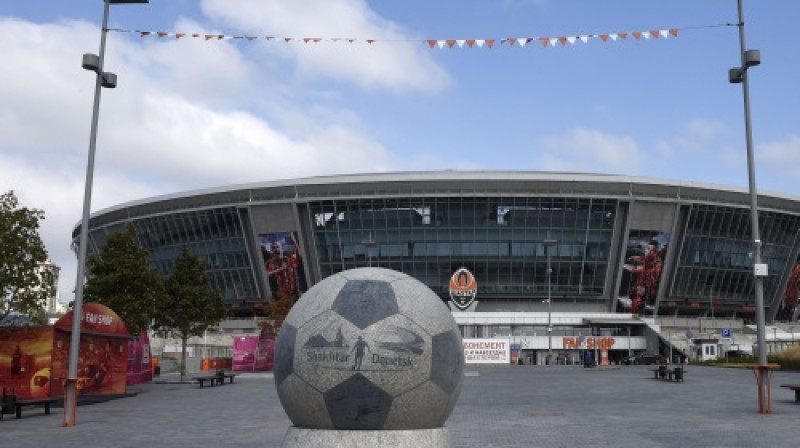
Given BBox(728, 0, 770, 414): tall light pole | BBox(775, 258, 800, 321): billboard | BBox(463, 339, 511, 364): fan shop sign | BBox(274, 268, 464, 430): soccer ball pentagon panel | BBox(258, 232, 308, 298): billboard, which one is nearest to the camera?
BBox(274, 268, 464, 430): soccer ball pentagon panel

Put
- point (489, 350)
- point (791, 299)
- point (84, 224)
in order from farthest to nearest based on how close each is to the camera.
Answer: point (791, 299) < point (489, 350) < point (84, 224)

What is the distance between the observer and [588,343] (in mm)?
76938

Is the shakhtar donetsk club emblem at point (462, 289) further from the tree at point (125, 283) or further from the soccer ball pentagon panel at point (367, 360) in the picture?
the soccer ball pentagon panel at point (367, 360)

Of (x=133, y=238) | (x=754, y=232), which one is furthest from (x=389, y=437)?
(x=133, y=238)

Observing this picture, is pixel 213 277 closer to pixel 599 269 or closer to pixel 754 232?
pixel 599 269

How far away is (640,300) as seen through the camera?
80875 millimetres

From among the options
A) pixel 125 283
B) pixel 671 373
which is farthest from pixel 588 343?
pixel 125 283

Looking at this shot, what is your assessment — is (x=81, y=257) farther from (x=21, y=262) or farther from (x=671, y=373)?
(x=671, y=373)

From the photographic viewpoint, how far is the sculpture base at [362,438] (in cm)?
938

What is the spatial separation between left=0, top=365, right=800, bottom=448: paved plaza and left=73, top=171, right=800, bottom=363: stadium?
46.1 metres

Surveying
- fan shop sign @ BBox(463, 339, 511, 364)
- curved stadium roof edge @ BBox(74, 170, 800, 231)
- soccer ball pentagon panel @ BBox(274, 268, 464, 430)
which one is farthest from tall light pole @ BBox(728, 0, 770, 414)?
curved stadium roof edge @ BBox(74, 170, 800, 231)

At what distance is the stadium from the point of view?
252ft

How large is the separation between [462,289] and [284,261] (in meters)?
20.3

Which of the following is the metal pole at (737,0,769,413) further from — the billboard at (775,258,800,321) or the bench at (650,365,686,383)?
the billboard at (775,258,800,321)
